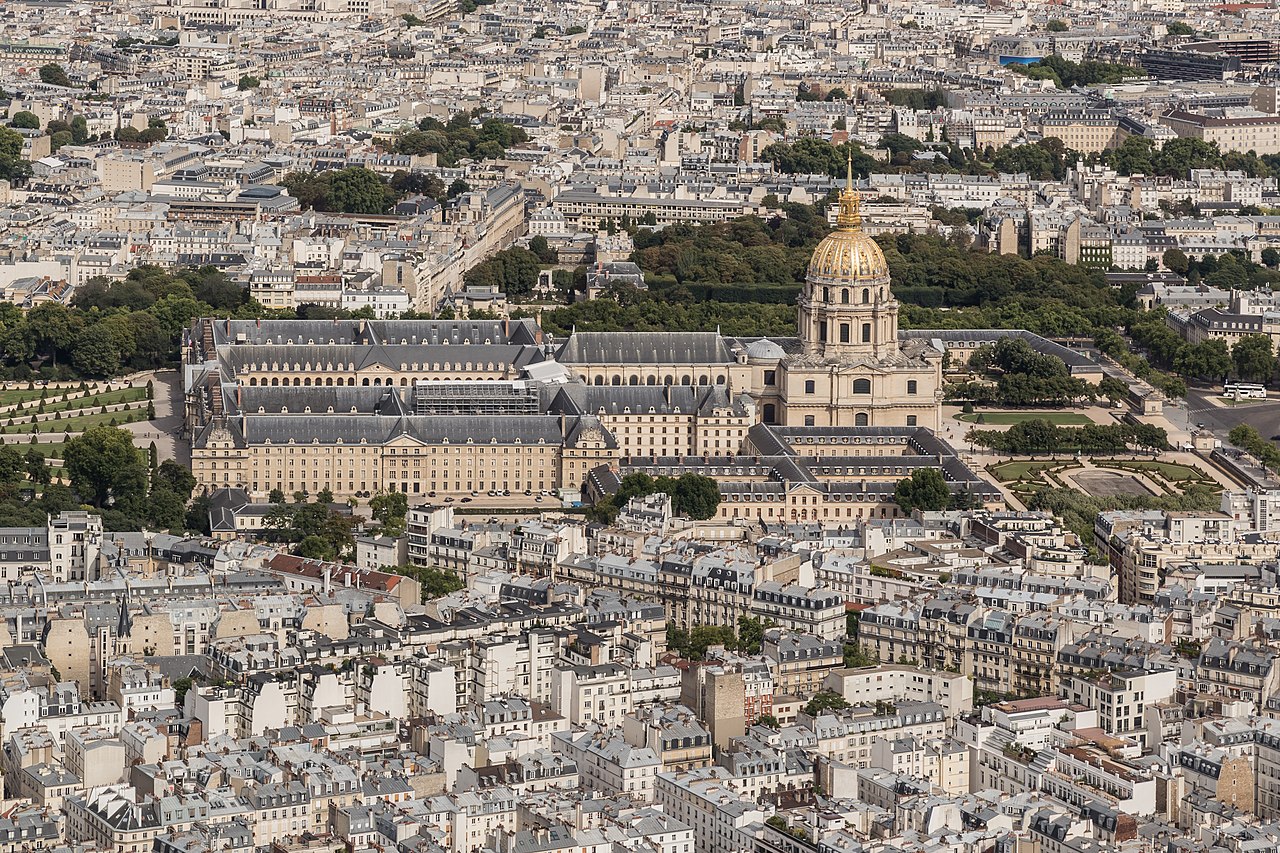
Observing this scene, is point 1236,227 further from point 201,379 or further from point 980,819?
point 980,819

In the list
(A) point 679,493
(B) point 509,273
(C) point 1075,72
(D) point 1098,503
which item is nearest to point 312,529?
(A) point 679,493

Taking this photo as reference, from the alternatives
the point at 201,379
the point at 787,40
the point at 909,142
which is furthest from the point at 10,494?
the point at 787,40

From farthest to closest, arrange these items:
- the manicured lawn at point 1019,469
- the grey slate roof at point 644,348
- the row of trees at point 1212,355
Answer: the row of trees at point 1212,355 < the grey slate roof at point 644,348 < the manicured lawn at point 1019,469

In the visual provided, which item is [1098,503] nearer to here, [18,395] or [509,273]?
[18,395]

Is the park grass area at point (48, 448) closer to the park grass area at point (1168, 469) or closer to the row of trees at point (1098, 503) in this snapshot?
the row of trees at point (1098, 503)

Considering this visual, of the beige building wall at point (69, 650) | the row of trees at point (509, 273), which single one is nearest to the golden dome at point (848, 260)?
the row of trees at point (509, 273)
